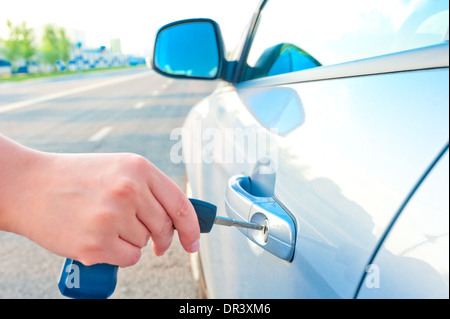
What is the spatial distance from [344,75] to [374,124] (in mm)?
232

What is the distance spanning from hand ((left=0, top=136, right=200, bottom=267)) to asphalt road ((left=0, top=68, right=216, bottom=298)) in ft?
6.26

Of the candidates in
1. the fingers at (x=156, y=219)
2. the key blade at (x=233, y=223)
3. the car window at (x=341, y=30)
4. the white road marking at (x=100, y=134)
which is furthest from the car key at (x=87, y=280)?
the white road marking at (x=100, y=134)

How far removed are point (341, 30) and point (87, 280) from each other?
98cm

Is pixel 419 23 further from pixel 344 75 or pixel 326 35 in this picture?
pixel 326 35

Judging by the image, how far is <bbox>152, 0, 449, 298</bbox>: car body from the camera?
57cm

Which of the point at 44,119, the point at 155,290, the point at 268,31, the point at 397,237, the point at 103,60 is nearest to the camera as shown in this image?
the point at 397,237

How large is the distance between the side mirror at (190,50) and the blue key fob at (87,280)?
1433 millimetres

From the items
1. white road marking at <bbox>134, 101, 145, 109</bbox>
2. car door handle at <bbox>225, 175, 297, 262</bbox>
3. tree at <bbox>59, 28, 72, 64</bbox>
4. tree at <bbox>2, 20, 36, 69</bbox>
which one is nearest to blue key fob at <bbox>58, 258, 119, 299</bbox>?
car door handle at <bbox>225, 175, 297, 262</bbox>

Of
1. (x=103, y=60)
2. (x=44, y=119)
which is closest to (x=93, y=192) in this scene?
(x=44, y=119)

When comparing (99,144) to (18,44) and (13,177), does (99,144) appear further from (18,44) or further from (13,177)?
(18,44)

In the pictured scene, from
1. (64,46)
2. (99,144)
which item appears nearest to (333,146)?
(99,144)

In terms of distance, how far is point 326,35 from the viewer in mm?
1219

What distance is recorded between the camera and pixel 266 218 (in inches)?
34.2

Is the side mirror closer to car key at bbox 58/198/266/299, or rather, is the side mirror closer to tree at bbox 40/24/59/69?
car key at bbox 58/198/266/299
